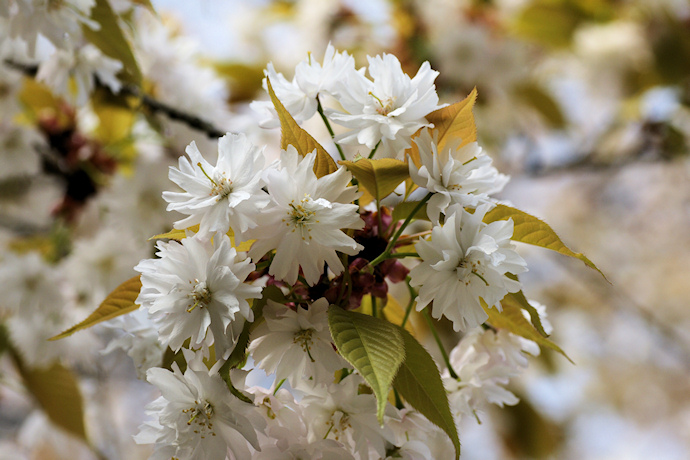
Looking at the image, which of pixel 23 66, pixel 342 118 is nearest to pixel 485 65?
pixel 23 66

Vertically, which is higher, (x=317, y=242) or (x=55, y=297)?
(x=317, y=242)

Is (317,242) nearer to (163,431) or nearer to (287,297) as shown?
(287,297)

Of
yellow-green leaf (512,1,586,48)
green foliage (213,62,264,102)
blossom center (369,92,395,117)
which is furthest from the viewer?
green foliage (213,62,264,102)

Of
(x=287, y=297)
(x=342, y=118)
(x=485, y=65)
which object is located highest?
(x=485, y=65)

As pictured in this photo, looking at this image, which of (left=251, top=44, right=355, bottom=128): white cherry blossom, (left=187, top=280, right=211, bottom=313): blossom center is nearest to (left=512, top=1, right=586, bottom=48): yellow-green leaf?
(left=251, top=44, right=355, bottom=128): white cherry blossom

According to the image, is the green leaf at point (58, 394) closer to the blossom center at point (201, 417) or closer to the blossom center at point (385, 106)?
the blossom center at point (201, 417)

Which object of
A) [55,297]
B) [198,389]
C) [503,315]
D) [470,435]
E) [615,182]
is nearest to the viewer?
[198,389]

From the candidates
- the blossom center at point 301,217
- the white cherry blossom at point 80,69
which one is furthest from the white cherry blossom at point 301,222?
the white cherry blossom at point 80,69

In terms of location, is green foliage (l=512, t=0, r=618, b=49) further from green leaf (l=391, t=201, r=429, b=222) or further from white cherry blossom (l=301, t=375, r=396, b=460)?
white cherry blossom (l=301, t=375, r=396, b=460)
